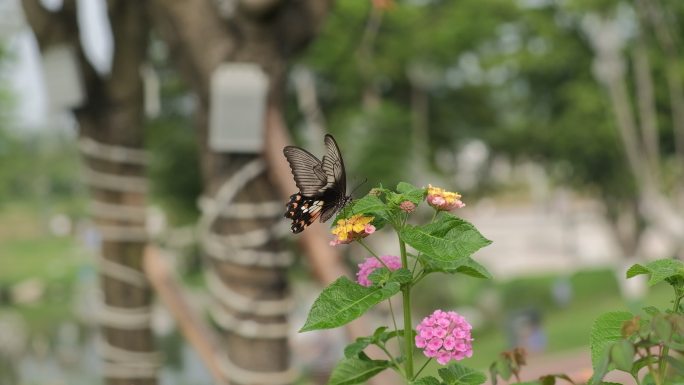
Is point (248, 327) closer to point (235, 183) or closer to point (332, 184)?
point (235, 183)

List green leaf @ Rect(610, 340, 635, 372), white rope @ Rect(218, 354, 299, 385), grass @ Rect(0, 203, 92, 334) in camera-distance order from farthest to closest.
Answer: grass @ Rect(0, 203, 92, 334) → white rope @ Rect(218, 354, 299, 385) → green leaf @ Rect(610, 340, 635, 372)

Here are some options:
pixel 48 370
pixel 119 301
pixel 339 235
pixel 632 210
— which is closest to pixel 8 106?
pixel 48 370

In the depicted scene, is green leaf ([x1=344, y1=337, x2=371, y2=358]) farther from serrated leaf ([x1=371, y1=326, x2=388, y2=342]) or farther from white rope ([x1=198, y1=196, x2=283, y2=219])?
white rope ([x1=198, y1=196, x2=283, y2=219])

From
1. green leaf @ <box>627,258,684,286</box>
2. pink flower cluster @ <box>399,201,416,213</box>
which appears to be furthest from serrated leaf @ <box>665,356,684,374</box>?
pink flower cluster @ <box>399,201,416,213</box>

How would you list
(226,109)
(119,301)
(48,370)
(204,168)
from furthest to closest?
(48,370) < (119,301) < (204,168) < (226,109)

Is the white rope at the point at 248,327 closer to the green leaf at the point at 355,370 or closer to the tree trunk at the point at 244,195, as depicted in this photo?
the tree trunk at the point at 244,195

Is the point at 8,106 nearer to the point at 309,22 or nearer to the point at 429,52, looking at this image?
the point at 429,52
